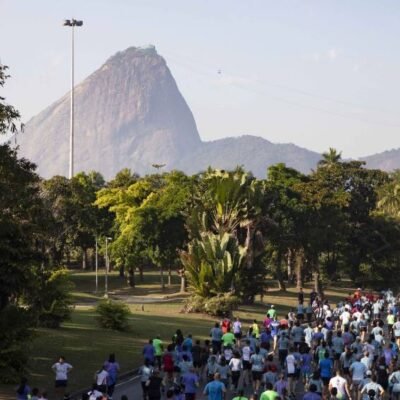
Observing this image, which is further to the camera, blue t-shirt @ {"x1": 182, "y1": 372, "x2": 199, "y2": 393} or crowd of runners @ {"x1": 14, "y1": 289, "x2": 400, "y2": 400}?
blue t-shirt @ {"x1": 182, "y1": 372, "x2": 199, "y2": 393}

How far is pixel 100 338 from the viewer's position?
97.5 feet

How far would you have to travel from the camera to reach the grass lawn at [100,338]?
75.4 ft

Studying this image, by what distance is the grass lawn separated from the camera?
2297 cm

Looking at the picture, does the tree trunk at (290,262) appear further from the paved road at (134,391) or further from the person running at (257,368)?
the person running at (257,368)

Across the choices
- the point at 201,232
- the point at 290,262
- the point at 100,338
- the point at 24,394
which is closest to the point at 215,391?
the point at 24,394

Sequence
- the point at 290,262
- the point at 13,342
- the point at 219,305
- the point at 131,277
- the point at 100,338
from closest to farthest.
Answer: the point at 13,342
the point at 100,338
the point at 219,305
the point at 131,277
the point at 290,262

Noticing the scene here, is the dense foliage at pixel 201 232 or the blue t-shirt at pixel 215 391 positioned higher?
the dense foliage at pixel 201 232

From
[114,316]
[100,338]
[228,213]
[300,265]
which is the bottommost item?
[100,338]

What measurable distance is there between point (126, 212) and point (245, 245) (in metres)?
25.1

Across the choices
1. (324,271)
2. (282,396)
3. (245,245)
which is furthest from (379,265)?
(282,396)

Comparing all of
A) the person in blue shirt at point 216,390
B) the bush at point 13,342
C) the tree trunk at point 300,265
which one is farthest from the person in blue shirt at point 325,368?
the tree trunk at point 300,265

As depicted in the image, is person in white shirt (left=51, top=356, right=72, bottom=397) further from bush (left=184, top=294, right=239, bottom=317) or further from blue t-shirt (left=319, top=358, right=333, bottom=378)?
bush (left=184, top=294, right=239, bottom=317)

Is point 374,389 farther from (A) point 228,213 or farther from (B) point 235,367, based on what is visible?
(A) point 228,213

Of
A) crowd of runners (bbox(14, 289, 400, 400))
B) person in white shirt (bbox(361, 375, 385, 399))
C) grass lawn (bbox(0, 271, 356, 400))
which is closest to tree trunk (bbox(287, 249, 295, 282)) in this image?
grass lawn (bbox(0, 271, 356, 400))
